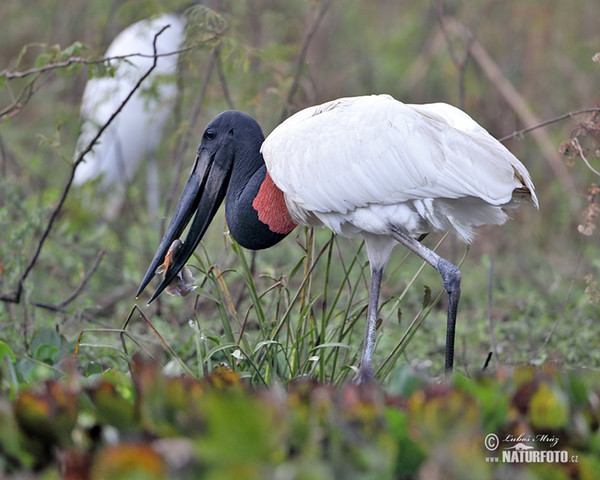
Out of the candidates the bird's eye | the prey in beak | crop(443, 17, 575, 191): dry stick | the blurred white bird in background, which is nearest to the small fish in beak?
the prey in beak

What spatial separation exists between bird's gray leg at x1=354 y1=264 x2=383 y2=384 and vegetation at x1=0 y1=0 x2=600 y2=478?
82 mm

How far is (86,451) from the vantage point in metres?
2.03

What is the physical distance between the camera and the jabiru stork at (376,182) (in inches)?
128

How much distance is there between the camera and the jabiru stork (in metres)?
3.24

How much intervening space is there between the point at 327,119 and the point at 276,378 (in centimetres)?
105

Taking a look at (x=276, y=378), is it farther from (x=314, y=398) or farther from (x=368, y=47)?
(x=368, y=47)

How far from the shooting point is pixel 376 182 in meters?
3.35

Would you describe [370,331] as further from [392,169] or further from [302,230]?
[302,230]

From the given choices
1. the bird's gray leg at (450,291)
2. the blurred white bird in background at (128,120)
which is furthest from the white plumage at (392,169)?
the blurred white bird in background at (128,120)

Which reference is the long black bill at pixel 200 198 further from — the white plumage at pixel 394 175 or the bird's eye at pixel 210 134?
the white plumage at pixel 394 175

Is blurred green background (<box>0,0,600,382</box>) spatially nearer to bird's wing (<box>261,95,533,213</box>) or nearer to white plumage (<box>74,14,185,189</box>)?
white plumage (<box>74,14,185,189</box>)

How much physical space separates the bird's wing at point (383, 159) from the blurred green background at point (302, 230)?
37 cm

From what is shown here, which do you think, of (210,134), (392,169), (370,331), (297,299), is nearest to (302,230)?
(210,134)

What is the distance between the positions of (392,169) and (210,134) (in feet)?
3.19
